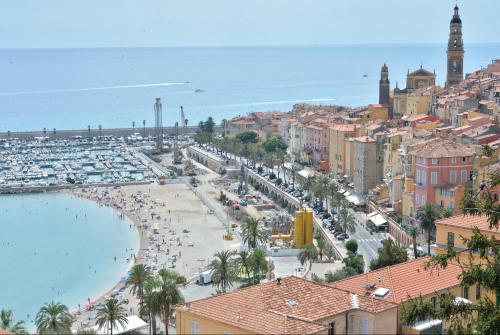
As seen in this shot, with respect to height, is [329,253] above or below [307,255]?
below

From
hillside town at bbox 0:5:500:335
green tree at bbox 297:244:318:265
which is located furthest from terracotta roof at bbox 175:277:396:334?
green tree at bbox 297:244:318:265

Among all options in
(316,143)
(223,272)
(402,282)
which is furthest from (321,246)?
(316,143)

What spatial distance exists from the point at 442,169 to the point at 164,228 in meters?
20.1

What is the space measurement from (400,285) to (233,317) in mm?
4617

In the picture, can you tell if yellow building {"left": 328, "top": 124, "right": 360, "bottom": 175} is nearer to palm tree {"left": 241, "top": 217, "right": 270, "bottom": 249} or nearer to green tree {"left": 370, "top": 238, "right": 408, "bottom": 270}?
palm tree {"left": 241, "top": 217, "right": 270, "bottom": 249}

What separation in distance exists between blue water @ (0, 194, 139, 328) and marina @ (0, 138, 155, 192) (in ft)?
15.2

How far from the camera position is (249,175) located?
70.9 m

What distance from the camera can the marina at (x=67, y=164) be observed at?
7581 cm

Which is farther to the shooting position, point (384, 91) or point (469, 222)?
point (384, 91)

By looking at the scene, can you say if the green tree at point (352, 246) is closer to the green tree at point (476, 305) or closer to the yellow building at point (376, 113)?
the yellow building at point (376, 113)

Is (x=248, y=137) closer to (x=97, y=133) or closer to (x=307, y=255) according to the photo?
(x=97, y=133)

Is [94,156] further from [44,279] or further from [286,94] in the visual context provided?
[286,94]

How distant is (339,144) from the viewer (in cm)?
6262

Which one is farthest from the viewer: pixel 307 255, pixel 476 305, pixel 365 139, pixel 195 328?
pixel 365 139
